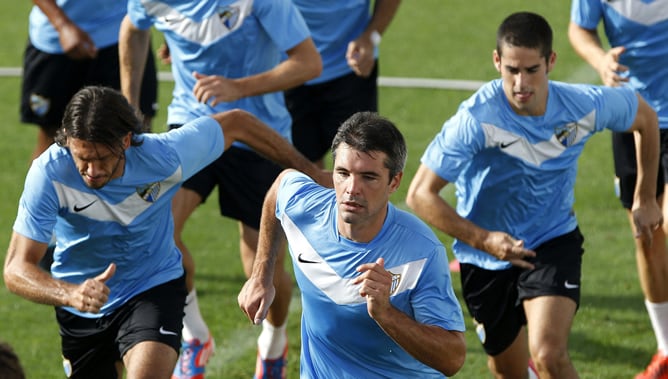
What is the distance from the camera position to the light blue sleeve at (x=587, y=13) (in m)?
8.00

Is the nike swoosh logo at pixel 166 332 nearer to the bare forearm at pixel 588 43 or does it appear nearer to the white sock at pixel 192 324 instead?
the white sock at pixel 192 324

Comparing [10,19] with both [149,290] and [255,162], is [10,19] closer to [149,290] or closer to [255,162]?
[255,162]

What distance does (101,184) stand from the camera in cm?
600

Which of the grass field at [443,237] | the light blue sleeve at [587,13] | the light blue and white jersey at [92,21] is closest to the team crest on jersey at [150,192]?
the grass field at [443,237]

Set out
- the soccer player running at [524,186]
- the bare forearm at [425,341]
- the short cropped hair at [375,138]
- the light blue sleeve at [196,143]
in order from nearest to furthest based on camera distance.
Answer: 1. the bare forearm at [425,341]
2. the short cropped hair at [375,138]
3. the light blue sleeve at [196,143]
4. the soccer player running at [524,186]

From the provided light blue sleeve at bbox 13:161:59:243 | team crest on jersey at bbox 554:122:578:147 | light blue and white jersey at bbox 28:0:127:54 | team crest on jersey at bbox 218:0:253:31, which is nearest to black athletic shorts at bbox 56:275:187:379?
light blue sleeve at bbox 13:161:59:243

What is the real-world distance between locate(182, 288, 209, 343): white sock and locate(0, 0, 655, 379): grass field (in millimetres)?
278

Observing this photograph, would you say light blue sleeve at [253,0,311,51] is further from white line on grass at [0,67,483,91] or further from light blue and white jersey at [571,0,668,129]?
white line on grass at [0,67,483,91]

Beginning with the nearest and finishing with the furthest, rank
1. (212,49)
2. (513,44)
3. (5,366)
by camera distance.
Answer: (5,366), (513,44), (212,49)

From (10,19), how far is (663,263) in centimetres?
1128

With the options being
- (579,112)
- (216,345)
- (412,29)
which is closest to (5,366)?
(579,112)

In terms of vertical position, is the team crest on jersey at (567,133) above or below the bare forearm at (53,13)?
above

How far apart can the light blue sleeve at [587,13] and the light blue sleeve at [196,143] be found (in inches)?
106

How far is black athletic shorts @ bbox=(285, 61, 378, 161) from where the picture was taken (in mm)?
8727
